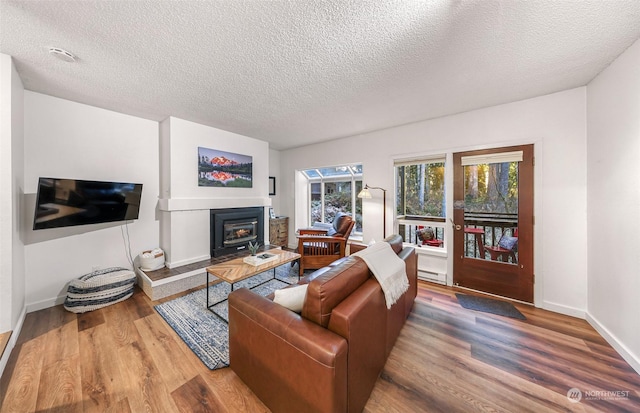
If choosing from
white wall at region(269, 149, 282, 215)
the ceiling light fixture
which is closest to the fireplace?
white wall at region(269, 149, 282, 215)

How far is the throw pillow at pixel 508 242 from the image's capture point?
276 cm

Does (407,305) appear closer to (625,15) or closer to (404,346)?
(404,346)

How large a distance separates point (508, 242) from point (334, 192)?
3.27 m

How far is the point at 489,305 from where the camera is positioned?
2.62m

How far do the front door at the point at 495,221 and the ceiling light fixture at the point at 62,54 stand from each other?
4.32 m

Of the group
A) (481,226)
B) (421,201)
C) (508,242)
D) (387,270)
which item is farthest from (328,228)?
(508,242)

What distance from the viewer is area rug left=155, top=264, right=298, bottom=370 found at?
71.9 inches

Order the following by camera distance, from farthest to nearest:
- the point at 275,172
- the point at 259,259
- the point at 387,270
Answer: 1. the point at 275,172
2. the point at 259,259
3. the point at 387,270

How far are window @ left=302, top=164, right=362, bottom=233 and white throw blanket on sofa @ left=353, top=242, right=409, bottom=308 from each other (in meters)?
2.89

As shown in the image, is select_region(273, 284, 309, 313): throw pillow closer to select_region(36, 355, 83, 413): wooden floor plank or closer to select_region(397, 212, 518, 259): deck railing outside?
select_region(36, 355, 83, 413): wooden floor plank

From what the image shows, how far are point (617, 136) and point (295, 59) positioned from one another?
9.72 feet

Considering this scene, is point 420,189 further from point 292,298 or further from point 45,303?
point 45,303

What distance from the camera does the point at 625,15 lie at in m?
1.44

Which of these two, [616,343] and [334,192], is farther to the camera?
[334,192]
